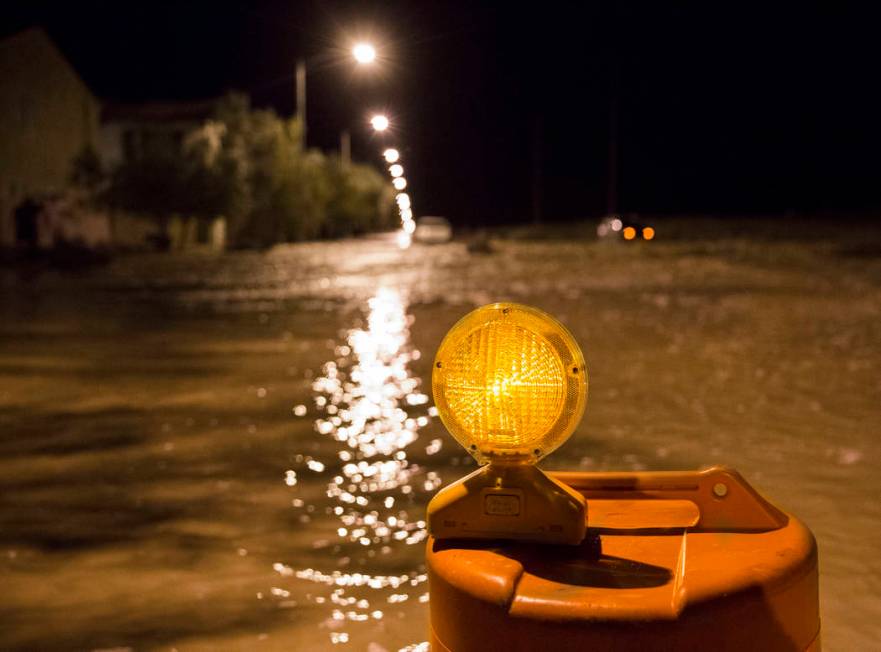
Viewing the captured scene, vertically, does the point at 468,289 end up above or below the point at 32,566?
above

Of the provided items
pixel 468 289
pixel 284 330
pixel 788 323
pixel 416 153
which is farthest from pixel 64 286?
pixel 416 153

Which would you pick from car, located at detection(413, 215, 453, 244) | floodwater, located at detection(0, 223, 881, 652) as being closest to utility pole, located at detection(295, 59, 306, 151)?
car, located at detection(413, 215, 453, 244)

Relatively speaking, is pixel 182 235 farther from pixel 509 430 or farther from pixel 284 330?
pixel 509 430

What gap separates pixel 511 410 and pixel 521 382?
66 mm

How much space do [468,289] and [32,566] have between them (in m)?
17.0

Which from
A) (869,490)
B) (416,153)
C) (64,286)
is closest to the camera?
(416,153)

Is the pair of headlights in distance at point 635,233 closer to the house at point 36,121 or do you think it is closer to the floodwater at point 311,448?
the house at point 36,121

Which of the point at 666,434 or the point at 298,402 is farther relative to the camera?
the point at 298,402

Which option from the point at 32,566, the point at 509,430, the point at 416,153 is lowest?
the point at 32,566

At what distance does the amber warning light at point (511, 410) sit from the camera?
2.56m

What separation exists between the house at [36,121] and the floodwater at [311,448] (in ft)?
77.9

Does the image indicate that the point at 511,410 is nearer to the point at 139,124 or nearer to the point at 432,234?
the point at 432,234

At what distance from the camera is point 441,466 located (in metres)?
6.77

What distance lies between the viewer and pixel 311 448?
7.34 m
